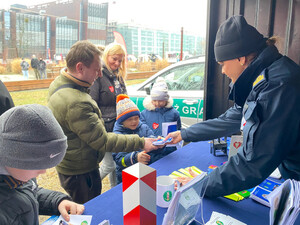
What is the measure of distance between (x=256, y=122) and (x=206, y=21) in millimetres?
2251

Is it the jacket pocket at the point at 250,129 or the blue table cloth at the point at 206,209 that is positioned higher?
the jacket pocket at the point at 250,129

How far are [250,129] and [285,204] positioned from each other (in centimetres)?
41

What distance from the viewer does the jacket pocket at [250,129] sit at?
125 centimetres

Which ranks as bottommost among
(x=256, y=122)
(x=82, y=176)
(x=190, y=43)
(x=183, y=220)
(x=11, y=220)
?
(x=82, y=176)

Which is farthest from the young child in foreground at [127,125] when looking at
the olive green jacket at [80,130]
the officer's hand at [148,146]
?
the olive green jacket at [80,130]

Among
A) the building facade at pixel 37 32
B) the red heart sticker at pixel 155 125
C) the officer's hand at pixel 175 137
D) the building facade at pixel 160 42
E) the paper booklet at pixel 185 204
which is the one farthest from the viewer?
the building facade at pixel 160 42

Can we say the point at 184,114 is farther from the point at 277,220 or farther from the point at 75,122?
the point at 277,220

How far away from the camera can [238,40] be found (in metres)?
1.46

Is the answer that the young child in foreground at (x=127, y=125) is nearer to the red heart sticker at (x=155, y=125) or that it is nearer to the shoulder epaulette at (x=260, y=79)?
the red heart sticker at (x=155, y=125)

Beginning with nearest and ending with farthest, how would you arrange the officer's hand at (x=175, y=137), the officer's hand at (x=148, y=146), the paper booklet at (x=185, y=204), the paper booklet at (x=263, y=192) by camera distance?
1. the paper booklet at (x=185, y=204)
2. the paper booklet at (x=263, y=192)
3. the officer's hand at (x=148, y=146)
4. the officer's hand at (x=175, y=137)

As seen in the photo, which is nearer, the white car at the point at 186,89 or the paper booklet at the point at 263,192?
the paper booklet at the point at 263,192

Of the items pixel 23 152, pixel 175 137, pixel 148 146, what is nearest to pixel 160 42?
pixel 175 137

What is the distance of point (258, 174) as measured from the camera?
125 cm

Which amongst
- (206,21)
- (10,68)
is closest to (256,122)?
(206,21)
